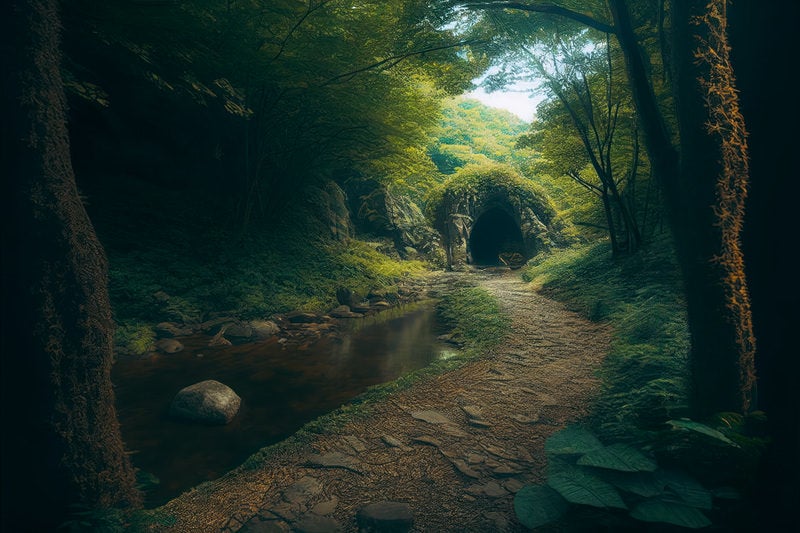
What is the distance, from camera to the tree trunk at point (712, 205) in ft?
7.40

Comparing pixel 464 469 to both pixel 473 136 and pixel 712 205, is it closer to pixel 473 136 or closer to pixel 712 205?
→ pixel 712 205

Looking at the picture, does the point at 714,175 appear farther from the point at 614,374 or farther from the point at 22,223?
the point at 22,223

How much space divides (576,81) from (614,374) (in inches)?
331

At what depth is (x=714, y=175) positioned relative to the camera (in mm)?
2297

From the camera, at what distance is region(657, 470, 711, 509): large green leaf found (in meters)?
1.79

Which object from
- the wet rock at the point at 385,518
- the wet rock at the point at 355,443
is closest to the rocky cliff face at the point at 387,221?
the wet rock at the point at 355,443

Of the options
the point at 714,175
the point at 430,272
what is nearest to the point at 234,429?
the point at 714,175

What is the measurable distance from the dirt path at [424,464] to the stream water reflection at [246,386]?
2.18 ft

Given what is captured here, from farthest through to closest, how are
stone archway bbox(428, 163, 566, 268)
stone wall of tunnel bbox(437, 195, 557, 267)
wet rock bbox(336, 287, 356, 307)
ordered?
stone archway bbox(428, 163, 566, 268), stone wall of tunnel bbox(437, 195, 557, 267), wet rock bbox(336, 287, 356, 307)

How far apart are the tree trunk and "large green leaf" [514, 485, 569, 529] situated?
1.24 meters

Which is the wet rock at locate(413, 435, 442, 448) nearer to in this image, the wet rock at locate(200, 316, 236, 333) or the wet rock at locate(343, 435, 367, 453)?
the wet rock at locate(343, 435, 367, 453)

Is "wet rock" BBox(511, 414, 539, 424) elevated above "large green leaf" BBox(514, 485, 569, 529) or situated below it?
below

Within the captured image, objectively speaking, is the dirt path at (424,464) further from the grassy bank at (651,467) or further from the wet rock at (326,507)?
the grassy bank at (651,467)

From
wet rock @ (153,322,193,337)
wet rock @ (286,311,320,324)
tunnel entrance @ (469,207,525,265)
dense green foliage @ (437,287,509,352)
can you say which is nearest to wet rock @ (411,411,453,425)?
dense green foliage @ (437,287,509,352)
